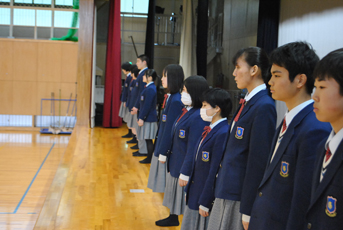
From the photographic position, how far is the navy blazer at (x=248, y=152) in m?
1.54

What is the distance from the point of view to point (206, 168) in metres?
2.01

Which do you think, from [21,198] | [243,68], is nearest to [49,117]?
[21,198]

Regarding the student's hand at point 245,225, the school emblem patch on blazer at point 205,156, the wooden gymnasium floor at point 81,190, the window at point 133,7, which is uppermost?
the window at point 133,7

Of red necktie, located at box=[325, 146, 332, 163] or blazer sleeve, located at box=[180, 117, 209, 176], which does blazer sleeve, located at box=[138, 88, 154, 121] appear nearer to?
blazer sleeve, located at box=[180, 117, 209, 176]

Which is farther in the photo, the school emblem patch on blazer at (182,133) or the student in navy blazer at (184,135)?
the school emblem patch on blazer at (182,133)

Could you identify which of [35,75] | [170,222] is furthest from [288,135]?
[35,75]

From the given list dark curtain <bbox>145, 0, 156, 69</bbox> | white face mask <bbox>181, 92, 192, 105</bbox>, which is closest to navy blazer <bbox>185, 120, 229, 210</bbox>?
white face mask <bbox>181, 92, 192, 105</bbox>

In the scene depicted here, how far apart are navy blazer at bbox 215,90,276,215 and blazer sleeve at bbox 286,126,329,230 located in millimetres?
356

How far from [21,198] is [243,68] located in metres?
3.65

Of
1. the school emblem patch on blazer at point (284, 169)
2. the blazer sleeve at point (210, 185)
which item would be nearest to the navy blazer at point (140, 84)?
the blazer sleeve at point (210, 185)

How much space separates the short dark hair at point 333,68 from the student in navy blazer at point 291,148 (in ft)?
0.71

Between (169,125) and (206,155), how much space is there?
114cm

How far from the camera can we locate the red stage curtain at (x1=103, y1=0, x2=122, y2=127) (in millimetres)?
7707

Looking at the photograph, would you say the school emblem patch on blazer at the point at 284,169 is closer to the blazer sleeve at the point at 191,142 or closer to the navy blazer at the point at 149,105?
the blazer sleeve at the point at 191,142
